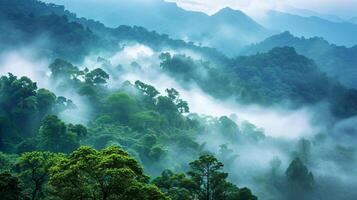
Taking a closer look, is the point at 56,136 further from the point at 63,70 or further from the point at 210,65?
the point at 210,65

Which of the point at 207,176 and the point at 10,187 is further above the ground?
the point at 207,176

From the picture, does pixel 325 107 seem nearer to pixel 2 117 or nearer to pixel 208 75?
pixel 208 75

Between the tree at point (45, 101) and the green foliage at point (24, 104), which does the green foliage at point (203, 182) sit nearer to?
the green foliage at point (24, 104)

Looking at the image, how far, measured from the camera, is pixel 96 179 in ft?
53.5

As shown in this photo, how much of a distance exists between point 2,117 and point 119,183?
118 ft

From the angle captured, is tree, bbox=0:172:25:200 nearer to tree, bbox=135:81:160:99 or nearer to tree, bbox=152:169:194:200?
tree, bbox=152:169:194:200

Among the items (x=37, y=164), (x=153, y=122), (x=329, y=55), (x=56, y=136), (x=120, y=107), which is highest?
(x=329, y=55)

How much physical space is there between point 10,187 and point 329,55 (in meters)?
162

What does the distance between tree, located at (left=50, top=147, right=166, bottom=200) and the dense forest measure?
38 millimetres

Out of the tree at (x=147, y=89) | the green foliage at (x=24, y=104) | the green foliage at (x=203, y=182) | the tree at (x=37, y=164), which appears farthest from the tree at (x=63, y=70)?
the tree at (x=37, y=164)

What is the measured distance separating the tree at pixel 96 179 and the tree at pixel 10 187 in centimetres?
551

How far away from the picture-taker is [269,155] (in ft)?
238

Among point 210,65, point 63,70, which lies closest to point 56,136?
point 63,70

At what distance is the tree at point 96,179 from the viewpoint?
1608 cm
